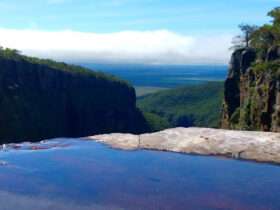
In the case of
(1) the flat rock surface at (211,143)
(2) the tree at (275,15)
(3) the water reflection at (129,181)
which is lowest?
(3) the water reflection at (129,181)

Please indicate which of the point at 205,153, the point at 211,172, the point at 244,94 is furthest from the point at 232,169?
the point at 244,94

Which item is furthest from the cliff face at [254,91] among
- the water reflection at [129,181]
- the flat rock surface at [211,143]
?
the water reflection at [129,181]

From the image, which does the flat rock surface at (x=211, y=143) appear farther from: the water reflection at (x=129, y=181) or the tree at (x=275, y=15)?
the tree at (x=275, y=15)

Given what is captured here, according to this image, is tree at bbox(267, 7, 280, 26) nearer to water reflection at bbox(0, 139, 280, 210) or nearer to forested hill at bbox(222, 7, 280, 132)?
forested hill at bbox(222, 7, 280, 132)

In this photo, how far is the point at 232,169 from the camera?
22484mm

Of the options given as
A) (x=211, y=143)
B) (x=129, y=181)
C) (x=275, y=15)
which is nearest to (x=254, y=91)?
(x=275, y=15)

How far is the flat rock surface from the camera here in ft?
79.9

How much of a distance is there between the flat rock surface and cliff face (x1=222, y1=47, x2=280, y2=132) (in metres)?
37.0

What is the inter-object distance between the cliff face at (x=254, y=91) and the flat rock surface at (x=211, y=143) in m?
37.0

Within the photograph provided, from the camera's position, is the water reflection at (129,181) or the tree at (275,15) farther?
the tree at (275,15)

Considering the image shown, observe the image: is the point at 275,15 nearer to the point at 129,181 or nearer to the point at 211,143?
the point at 211,143

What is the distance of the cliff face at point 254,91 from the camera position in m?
71.9

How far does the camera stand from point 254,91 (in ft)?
274

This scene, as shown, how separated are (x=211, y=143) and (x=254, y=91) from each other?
59.6m
